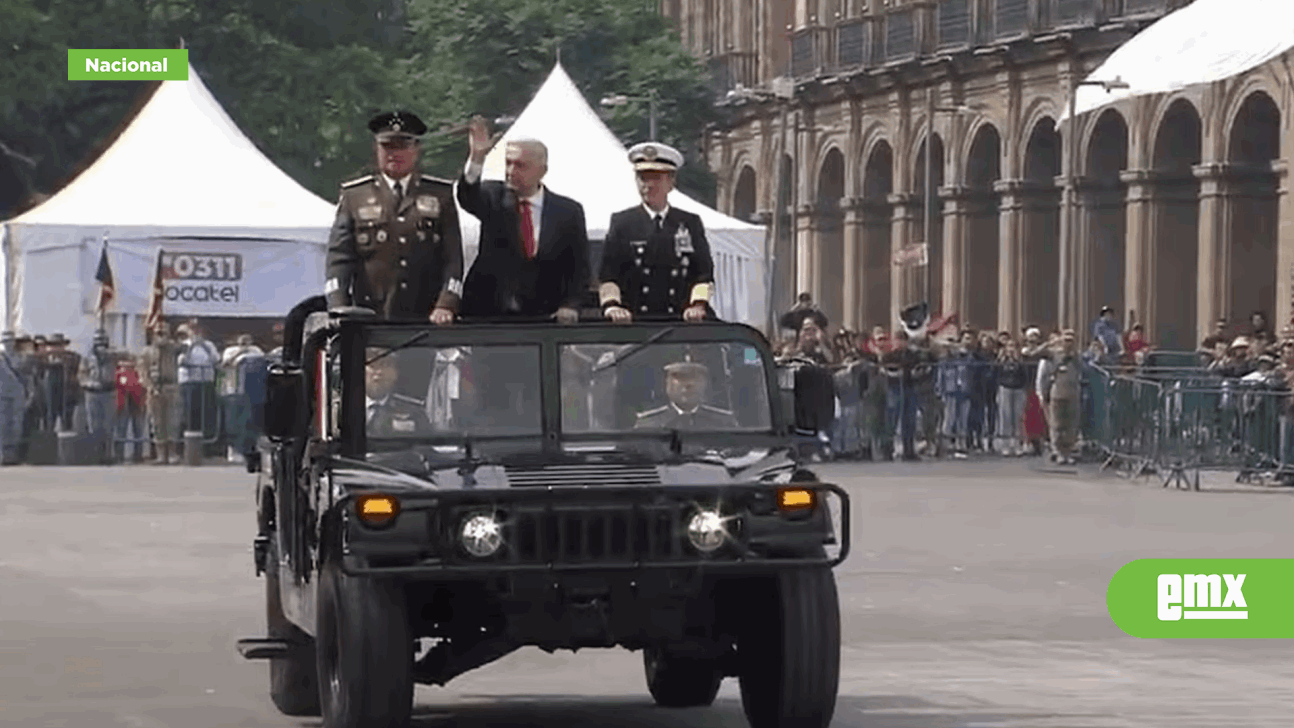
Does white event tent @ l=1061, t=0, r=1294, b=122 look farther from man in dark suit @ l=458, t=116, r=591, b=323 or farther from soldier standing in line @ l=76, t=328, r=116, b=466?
soldier standing in line @ l=76, t=328, r=116, b=466

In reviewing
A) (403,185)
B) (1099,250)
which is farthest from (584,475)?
(1099,250)

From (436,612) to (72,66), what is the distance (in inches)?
1995

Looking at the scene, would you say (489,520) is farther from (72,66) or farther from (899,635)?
(72,66)

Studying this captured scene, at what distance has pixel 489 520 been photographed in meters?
13.1

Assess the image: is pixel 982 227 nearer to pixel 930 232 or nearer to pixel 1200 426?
pixel 930 232

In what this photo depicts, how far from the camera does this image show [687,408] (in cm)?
1419

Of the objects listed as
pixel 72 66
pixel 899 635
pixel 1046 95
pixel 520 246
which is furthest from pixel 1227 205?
pixel 520 246

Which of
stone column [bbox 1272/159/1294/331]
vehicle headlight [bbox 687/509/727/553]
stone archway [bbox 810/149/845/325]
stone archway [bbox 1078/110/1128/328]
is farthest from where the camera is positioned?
stone archway [bbox 810/149/845/325]

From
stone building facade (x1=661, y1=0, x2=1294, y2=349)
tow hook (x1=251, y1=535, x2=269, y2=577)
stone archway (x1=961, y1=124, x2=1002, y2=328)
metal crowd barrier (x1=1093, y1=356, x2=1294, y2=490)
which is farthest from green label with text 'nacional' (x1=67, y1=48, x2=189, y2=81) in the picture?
tow hook (x1=251, y1=535, x2=269, y2=577)

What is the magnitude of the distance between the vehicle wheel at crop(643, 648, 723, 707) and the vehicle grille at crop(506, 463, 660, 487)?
1.97 m

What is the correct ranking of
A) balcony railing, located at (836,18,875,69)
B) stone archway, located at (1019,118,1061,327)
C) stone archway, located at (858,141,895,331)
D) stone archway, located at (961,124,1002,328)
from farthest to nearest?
stone archway, located at (858,141,895,331) → balcony railing, located at (836,18,875,69) → stone archway, located at (961,124,1002,328) → stone archway, located at (1019,118,1061,327)

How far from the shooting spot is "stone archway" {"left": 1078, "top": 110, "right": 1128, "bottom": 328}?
6375 cm

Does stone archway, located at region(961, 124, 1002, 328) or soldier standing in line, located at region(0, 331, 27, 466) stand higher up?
stone archway, located at region(961, 124, 1002, 328)

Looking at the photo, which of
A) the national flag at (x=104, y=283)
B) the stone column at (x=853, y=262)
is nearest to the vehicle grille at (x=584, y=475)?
the national flag at (x=104, y=283)
